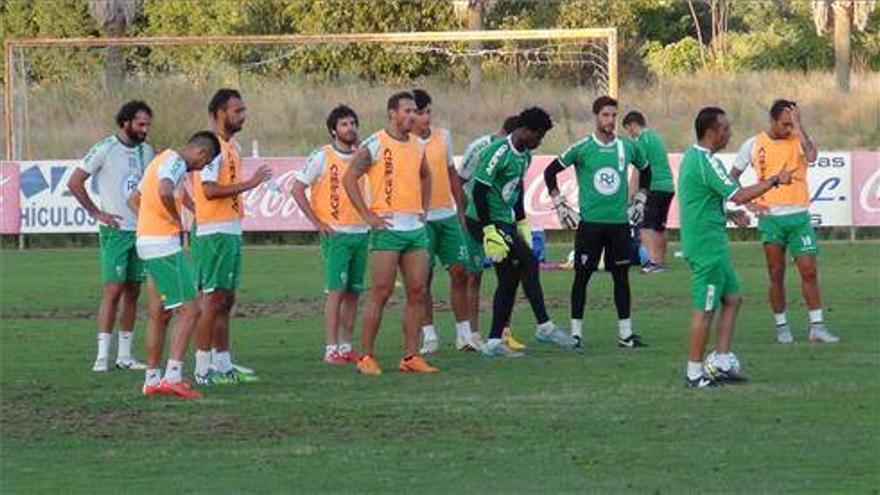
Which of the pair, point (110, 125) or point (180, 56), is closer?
point (110, 125)

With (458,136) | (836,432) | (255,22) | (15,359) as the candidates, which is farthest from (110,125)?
(836,432)

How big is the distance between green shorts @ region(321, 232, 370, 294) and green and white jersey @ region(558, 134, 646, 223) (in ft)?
7.10

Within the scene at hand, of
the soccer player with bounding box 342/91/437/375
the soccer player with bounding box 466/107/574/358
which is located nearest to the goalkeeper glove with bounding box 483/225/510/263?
the soccer player with bounding box 466/107/574/358

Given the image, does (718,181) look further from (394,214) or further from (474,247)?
(474,247)

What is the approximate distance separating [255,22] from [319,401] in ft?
138

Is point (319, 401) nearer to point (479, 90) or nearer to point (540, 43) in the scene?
point (479, 90)

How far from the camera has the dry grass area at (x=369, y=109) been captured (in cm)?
4100

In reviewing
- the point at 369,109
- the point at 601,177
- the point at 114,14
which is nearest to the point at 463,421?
the point at 601,177

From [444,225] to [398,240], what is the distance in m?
1.67

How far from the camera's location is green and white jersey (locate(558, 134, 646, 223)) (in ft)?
59.5

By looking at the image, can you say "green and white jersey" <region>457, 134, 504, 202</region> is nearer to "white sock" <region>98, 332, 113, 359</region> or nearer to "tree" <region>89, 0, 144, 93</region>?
"white sock" <region>98, 332, 113, 359</region>

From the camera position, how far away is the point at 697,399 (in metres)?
14.3

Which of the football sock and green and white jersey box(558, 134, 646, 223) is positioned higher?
green and white jersey box(558, 134, 646, 223)

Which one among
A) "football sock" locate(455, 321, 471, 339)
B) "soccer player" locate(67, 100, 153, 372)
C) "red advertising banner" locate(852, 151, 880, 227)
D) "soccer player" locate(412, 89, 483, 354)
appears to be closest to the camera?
"soccer player" locate(67, 100, 153, 372)
